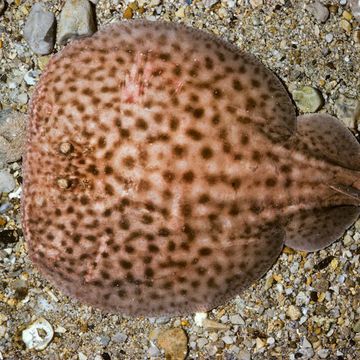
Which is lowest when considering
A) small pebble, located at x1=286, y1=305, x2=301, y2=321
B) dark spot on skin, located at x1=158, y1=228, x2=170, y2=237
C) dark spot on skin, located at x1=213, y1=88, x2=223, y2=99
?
small pebble, located at x1=286, y1=305, x2=301, y2=321

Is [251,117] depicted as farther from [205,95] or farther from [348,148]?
[348,148]

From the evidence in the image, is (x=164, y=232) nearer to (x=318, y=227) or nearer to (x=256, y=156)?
(x=256, y=156)

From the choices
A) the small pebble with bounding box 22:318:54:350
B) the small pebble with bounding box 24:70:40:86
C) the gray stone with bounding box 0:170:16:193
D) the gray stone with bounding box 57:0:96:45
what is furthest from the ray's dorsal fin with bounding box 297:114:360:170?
the small pebble with bounding box 22:318:54:350

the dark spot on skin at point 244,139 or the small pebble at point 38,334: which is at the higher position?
the dark spot on skin at point 244,139

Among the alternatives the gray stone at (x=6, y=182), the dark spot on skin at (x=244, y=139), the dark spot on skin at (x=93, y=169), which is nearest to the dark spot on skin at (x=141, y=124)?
the dark spot on skin at (x=93, y=169)

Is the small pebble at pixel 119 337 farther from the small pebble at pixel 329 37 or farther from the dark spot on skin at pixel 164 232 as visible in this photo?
the small pebble at pixel 329 37

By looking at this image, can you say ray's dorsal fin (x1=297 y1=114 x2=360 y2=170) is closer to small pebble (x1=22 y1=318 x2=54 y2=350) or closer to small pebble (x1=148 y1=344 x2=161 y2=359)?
small pebble (x1=148 y1=344 x2=161 y2=359)
